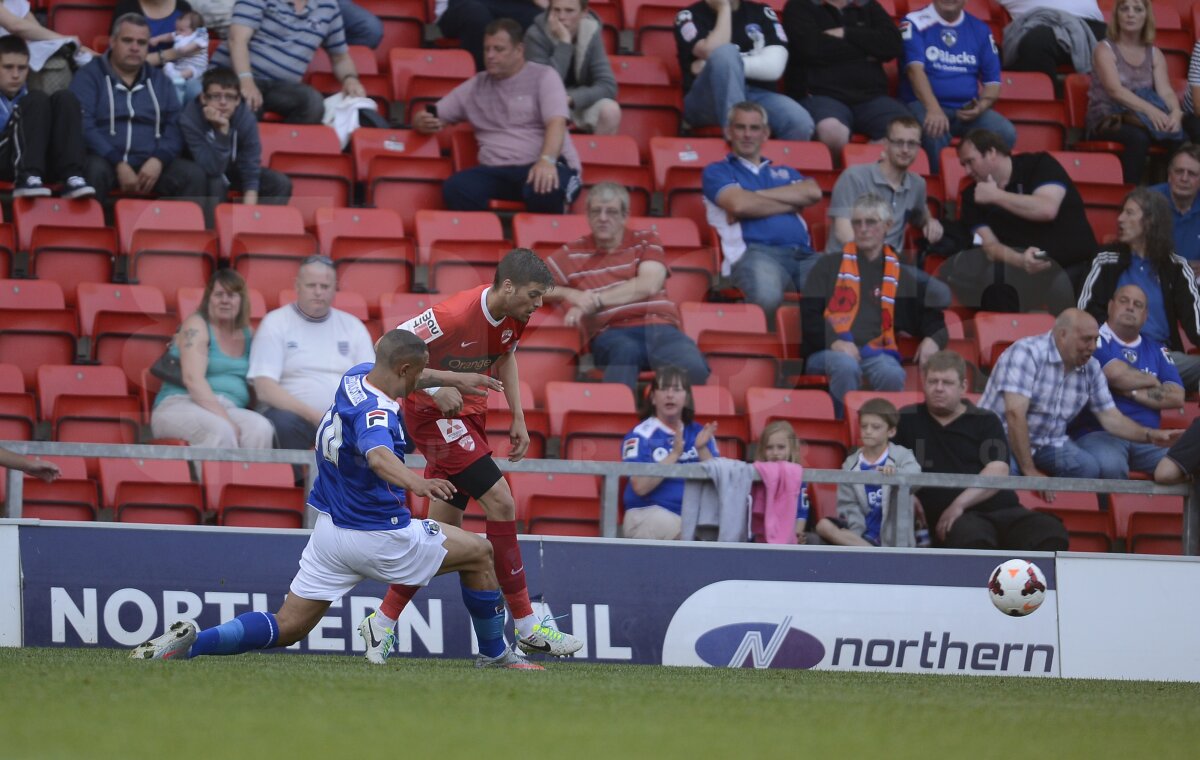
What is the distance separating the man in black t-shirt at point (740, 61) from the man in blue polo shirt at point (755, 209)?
2.45ft

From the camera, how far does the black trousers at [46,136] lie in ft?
33.3

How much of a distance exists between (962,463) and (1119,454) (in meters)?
1.15

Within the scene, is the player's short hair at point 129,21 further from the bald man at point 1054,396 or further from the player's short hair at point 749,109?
the bald man at point 1054,396

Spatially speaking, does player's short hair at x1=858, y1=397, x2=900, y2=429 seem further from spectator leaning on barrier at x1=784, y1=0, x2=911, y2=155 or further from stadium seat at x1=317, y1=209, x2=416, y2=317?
spectator leaning on barrier at x1=784, y1=0, x2=911, y2=155

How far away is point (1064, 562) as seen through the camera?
866 cm

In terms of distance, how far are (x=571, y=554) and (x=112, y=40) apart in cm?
508

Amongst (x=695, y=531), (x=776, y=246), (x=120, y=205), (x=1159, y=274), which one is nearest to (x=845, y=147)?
(x=776, y=246)

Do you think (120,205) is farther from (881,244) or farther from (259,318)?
(881,244)

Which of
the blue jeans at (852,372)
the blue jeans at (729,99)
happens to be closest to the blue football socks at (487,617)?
the blue jeans at (852,372)

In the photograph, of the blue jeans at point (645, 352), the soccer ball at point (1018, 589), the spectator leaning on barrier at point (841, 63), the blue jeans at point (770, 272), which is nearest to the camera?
the soccer ball at point (1018, 589)

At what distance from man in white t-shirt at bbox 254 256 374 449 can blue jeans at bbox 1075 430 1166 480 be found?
4.62 meters

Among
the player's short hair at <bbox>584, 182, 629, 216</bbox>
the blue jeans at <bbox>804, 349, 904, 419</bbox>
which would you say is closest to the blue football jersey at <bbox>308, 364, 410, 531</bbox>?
the player's short hair at <bbox>584, 182, 629, 216</bbox>

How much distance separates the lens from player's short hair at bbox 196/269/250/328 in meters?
9.35

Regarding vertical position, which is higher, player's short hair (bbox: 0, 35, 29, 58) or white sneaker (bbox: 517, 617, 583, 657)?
player's short hair (bbox: 0, 35, 29, 58)
